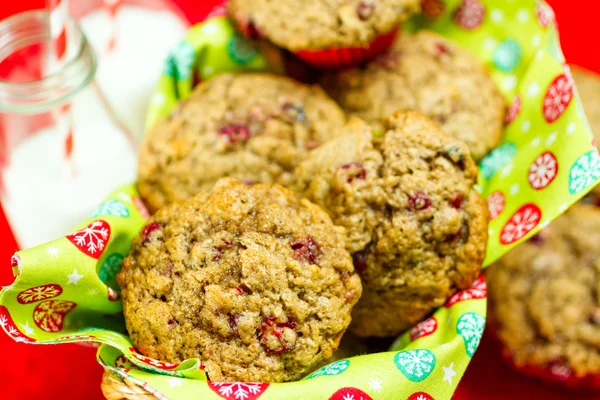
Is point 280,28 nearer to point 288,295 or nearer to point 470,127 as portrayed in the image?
point 470,127

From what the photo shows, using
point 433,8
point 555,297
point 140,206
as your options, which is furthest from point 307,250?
point 433,8

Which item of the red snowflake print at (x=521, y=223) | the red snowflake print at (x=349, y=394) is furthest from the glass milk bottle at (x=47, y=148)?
the red snowflake print at (x=521, y=223)

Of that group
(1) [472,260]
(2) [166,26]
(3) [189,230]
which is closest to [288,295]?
(3) [189,230]

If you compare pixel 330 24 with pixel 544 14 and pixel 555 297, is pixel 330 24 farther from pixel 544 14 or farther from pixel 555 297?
pixel 555 297

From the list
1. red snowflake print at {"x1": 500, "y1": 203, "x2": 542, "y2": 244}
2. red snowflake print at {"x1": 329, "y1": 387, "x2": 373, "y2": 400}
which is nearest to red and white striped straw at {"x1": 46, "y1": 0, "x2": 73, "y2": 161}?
red snowflake print at {"x1": 329, "y1": 387, "x2": 373, "y2": 400}

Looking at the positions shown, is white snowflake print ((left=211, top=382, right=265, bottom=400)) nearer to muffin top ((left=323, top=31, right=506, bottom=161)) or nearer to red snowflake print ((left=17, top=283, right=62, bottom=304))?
red snowflake print ((left=17, top=283, right=62, bottom=304))

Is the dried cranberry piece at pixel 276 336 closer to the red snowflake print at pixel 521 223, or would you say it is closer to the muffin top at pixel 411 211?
the muffin top at pixel 411 211
